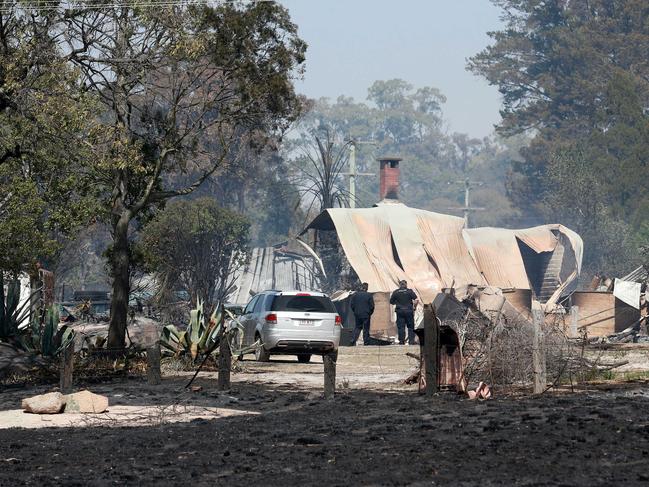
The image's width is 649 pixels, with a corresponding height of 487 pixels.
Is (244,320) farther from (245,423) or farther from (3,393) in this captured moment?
(245,423)

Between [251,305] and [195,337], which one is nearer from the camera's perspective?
[195,337]

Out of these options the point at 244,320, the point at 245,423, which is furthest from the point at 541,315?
the point at 244,320

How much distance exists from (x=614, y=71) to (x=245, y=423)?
263ft

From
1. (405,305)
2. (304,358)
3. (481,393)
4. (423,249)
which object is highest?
(423,249)

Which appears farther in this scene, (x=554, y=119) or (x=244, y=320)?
(x=554, y=119)

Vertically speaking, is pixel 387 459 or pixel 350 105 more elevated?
pixel 350 105

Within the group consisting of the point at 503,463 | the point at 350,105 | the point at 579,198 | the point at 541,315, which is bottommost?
the point at 503,463

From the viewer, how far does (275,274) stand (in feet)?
221

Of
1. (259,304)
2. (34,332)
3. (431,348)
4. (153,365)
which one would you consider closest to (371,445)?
(431,348)

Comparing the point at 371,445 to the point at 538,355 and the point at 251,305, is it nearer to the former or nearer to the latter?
the point at 538,355

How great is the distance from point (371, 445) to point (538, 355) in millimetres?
5431

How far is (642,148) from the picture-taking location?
8438cm

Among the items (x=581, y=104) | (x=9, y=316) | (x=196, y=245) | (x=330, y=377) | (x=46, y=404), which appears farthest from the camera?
(x=581, y=104)

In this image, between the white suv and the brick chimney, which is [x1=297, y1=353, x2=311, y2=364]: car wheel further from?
the brick chimney
